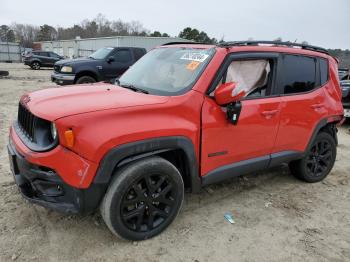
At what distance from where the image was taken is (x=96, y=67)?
11172mm

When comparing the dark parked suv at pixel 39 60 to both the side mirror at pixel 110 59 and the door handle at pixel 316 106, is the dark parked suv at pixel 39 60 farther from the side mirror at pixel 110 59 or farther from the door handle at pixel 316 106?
the door handle at pixel 316 106

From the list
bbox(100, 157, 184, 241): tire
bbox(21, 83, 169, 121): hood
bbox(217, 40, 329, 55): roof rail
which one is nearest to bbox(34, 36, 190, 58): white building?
bbox(217, 40, 329, 55): roof rail

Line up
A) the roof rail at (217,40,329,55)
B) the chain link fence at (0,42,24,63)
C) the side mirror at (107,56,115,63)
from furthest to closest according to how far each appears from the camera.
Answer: the chain link fence at (0,42,24,63) → the side mirror at (107,56,115,63) → the roof rail at (217,40,329,55)

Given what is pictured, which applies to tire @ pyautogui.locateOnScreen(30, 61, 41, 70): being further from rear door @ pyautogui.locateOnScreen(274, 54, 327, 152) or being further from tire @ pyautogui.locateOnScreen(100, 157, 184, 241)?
tire @ pyautogui.locateOnScreen(100, 157, 184, 241)

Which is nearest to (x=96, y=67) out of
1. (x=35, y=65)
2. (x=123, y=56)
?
(x=123, y=56)

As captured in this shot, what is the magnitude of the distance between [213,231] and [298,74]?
2.21 metres

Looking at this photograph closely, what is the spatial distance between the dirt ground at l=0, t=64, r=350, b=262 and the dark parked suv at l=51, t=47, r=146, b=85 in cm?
677

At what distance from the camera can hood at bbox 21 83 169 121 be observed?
9.43 ft

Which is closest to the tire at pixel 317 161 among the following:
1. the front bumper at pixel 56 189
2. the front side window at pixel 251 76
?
the front side window at pixel 251 76

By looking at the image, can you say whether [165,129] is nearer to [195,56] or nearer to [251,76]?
[195,56]

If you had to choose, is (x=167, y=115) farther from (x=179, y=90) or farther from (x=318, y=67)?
(x=318, y=67)

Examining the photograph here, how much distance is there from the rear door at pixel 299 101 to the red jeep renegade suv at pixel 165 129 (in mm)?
13

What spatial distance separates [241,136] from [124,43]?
32913mm

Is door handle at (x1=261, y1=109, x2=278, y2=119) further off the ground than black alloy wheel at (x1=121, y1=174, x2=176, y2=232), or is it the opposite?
door handle at (x1=261, y1=109, x2=278, y2=119)
